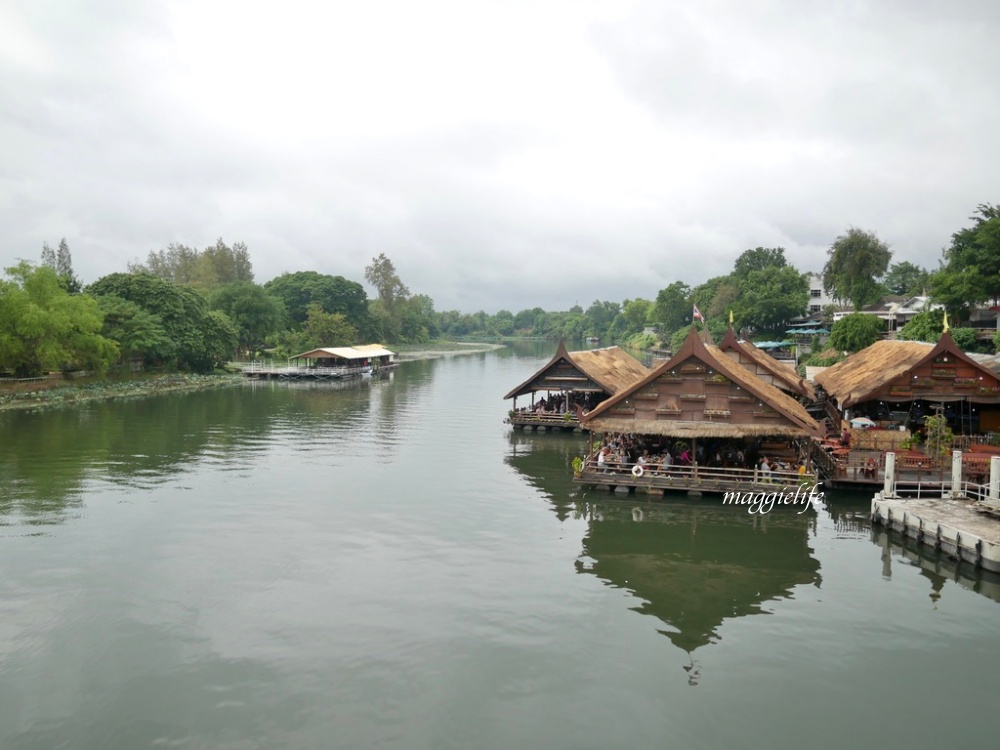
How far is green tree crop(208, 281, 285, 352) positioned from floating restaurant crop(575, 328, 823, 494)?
2613 inches

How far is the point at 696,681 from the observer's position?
40.1ft

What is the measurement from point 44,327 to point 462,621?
45491 mm

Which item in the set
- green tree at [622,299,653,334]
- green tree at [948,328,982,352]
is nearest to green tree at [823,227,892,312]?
green tree at [948,328,982,352]

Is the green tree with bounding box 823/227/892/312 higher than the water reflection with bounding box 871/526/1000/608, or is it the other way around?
the green tree with bounding box 823/227/892/312

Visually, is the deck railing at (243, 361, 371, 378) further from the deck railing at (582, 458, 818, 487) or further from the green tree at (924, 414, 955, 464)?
the green tree at (924, 414, 955, 464)

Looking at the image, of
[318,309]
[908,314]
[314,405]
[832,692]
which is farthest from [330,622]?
[318,309]

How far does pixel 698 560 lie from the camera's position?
60.4 ft

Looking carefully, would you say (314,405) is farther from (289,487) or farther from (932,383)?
(932,383)

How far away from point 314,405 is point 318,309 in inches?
1913

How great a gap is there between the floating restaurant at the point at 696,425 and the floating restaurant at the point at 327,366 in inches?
1924

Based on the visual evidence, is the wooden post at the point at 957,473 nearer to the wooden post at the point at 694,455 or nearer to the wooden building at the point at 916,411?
the wooden building at the point at 916,411

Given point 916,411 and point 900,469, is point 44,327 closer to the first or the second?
point 900,469

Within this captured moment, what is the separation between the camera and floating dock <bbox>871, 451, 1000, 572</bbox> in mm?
17281

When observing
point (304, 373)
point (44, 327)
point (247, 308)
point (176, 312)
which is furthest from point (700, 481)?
point (247, 308)
